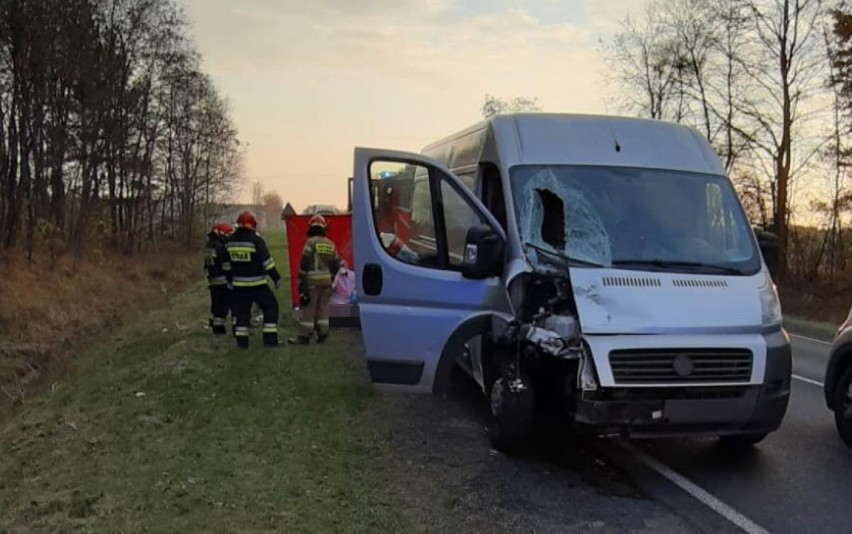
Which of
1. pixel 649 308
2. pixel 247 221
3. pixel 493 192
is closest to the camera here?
pixel 649 308

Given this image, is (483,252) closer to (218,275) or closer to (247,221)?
(247,221)

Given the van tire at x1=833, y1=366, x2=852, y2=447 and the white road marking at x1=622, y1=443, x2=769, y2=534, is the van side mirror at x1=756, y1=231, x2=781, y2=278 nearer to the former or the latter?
the van tire at x1=833, y1=366, x2=852, y2=447

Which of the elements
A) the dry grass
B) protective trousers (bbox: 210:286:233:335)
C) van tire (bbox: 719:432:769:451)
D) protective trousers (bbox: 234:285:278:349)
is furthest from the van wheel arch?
the dry grass

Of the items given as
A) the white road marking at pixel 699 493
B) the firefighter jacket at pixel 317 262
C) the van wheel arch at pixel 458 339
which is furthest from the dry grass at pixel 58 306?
the white road marking at pixel 699 493

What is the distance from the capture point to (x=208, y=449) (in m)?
5.86

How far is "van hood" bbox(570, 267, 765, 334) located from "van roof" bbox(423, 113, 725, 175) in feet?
4.06

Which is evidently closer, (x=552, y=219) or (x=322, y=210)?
(x=552, y=219)

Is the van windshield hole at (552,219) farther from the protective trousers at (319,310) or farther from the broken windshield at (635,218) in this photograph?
the protective trousers at (319,310)

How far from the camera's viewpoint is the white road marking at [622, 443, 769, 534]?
440 cm

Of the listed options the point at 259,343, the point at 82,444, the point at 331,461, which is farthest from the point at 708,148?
the point at 259,343

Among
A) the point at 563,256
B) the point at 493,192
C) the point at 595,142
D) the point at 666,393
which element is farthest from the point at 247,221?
the point at 666,393

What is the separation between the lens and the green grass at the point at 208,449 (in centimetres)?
455

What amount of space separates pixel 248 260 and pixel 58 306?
31.7 ft

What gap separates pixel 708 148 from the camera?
6.48 m
